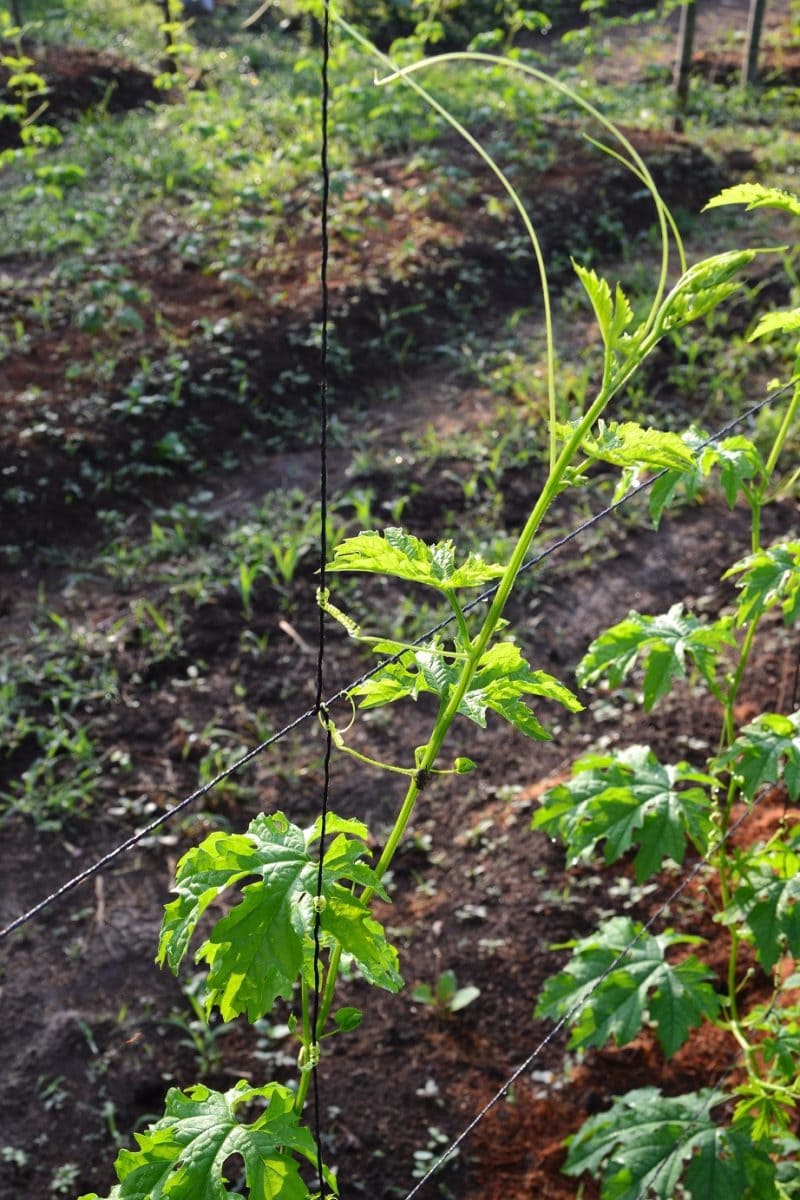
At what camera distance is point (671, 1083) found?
2934 mm

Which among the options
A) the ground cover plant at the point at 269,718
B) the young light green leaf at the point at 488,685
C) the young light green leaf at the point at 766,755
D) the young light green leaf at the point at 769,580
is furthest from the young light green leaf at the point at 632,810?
the ground cover plant at the point at 269,718

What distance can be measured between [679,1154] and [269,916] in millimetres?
1324

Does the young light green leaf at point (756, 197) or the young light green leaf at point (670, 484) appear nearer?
the young light green leaf at point (756, 197)

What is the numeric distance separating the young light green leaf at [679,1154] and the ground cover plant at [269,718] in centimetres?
65

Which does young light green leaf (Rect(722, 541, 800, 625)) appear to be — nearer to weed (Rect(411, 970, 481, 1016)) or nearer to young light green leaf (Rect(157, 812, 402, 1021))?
young light green leaf (Rect(157, 812, 402, 1021))

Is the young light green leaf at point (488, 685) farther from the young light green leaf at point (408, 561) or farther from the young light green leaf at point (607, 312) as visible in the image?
the young light green leaf at point (607, 312)

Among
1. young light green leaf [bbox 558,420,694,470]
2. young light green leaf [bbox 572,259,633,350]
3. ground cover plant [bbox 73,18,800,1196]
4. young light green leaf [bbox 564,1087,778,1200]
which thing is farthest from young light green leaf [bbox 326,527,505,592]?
young light green leaf [bbox 564,1087,778,1200]

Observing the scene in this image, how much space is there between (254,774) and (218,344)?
2.96m

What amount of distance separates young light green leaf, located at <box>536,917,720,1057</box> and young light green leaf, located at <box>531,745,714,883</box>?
0.69ft

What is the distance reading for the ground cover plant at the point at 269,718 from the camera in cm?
317

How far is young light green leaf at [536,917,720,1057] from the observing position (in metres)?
2.28

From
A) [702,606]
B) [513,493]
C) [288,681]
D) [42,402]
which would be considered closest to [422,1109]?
[288,681]

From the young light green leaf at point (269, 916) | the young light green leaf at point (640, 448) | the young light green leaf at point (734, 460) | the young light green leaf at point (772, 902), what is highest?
the young light green leaf at point (640, 448)

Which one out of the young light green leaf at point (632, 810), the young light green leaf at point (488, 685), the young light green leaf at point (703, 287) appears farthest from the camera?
the young light green leaf at point (632, 810)
